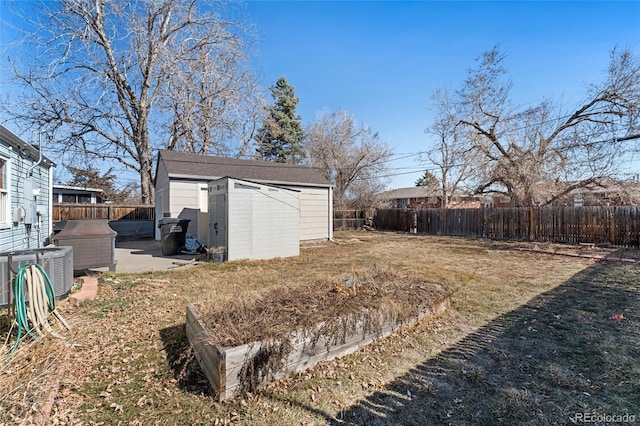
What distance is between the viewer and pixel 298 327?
255cm

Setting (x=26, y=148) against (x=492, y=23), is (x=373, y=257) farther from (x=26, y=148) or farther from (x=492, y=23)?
(x=492, y=23)

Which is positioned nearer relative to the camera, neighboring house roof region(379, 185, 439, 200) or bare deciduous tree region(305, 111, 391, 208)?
bare deciduous tree region(305, 111, 391, 208)

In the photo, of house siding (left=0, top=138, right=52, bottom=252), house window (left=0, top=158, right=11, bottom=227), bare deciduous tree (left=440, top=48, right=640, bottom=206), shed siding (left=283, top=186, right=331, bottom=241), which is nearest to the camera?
house window (left=0, top=158, right=11, bottom=227)

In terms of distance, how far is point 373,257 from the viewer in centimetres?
859

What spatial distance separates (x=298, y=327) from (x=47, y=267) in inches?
113

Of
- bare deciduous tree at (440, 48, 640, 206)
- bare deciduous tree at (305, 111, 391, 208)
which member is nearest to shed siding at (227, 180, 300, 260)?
bare deciduous tree at (440, 48, 640, 206)

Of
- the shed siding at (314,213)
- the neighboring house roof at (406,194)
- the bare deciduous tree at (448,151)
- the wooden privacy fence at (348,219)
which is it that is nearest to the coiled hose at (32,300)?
the shed siding at (314,213)

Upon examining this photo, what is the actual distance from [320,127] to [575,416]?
930 inches

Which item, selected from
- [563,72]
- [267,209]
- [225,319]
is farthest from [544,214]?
[225,319]

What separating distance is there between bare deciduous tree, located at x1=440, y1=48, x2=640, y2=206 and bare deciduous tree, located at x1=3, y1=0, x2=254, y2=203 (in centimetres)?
1272

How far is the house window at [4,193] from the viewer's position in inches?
203

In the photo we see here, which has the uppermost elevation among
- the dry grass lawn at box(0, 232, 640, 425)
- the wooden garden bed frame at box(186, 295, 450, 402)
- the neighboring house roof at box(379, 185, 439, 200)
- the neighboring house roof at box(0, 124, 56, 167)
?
the neighboring house roof at box(379, 185, 439, 200)

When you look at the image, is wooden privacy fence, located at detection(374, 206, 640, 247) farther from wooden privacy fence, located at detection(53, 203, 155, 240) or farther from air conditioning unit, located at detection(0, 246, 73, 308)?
air conditioning unit, located at detection(0, 246, 73, 308)

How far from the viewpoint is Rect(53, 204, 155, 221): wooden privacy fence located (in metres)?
12.1
